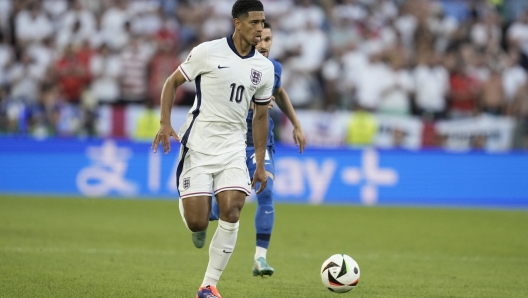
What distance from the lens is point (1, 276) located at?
765cm

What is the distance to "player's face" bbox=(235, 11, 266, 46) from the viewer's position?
6.68 meters

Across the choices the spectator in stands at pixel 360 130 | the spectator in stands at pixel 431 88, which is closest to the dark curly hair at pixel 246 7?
the spectator in stands at pixel 360 130

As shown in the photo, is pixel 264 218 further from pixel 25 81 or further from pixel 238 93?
pixel 25 81

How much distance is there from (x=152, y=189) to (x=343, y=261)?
10.1 metres

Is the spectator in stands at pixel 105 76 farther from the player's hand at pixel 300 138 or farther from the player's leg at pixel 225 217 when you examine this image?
the player's leg at pixel 225 217

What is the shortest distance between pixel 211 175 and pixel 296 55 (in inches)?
502

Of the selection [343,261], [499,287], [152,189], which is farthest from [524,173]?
[343,261]

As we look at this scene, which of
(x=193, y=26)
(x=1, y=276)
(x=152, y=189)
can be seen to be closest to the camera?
(x=1, y=276)

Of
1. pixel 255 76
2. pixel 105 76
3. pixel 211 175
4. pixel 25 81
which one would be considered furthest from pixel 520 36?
pixel 211 175

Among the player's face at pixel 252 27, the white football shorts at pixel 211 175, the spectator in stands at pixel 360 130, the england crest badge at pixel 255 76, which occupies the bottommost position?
the spectator in stands at pixel 360 130

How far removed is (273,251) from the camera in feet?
34.3

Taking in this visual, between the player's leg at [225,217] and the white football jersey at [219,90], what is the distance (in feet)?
0.72

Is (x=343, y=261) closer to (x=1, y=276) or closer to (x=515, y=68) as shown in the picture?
(x=1, y=276)

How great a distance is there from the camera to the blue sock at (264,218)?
8.16 meters
